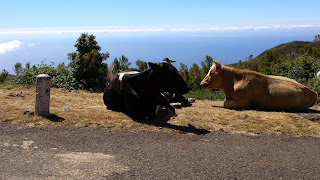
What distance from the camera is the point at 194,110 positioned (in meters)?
9.43

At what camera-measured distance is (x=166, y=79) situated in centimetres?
784

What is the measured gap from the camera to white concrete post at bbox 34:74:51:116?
7867 mm

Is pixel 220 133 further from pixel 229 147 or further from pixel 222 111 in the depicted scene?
pixel 222 111

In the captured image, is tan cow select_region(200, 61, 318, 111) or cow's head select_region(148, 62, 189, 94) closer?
cow's head select_region(148, 62, 189, 94)

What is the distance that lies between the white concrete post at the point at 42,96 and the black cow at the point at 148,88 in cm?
203

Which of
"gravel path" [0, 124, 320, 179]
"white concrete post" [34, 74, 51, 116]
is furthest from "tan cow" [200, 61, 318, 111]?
"white concrete post" [34, 74, 51, 116]

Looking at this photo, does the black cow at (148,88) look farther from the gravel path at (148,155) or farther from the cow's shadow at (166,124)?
the gravel path at (148,155)

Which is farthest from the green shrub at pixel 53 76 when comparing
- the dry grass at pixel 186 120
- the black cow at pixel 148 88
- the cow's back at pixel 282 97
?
the cow's back at pixel 282 97

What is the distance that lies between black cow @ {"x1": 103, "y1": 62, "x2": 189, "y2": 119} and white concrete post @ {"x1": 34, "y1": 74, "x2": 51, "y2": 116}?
203 cm

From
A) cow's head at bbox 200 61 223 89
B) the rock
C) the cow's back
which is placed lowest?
the rock

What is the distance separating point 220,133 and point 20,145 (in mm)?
4398

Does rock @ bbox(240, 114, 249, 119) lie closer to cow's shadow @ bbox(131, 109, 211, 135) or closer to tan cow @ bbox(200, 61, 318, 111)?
tan cow @ bbox(200, 61, 318, 111)

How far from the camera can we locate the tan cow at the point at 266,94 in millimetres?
9508

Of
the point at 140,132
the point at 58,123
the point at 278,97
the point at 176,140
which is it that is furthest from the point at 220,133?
the point at 58,123
